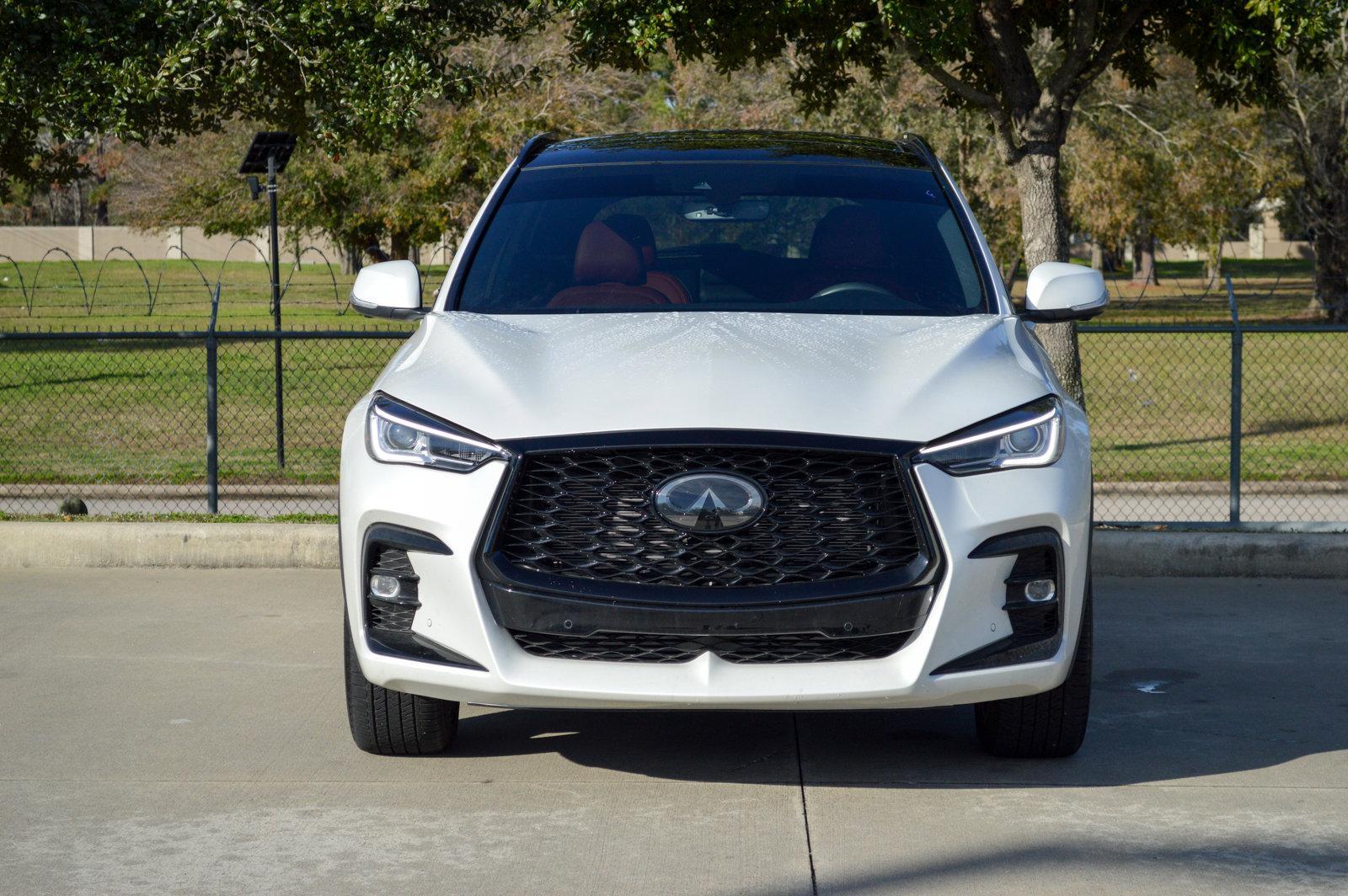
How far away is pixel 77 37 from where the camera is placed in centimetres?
973

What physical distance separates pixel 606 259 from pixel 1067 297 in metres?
1.51

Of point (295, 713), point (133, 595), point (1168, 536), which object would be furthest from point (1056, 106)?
point (295, 713)

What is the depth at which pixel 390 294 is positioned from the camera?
5250mm

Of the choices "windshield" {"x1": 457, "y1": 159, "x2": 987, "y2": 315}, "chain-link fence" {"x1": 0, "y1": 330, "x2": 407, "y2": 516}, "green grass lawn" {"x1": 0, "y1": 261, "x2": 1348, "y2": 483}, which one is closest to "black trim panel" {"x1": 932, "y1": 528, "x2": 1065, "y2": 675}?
"windshield" {"x1": 457, "y1": 159, "x2": 987, "y2": 315}

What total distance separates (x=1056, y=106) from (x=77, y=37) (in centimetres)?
698

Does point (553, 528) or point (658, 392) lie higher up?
point (658, 392)

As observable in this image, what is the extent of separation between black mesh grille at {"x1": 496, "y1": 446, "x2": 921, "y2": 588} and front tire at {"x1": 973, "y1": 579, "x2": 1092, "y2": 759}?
0.88 m

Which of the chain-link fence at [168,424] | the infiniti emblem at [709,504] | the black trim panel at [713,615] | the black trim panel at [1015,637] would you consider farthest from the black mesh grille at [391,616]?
the chain-link fence at [168,424]

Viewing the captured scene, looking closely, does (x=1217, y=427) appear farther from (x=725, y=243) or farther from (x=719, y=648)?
(x=719, y=648)

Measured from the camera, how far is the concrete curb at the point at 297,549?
8.05m

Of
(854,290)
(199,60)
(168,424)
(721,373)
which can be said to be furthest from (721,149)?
(168,424)

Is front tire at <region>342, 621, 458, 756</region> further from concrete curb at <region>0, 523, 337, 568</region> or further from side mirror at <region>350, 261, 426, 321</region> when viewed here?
concrete curb at <region>0, 523, 337, 568</region>

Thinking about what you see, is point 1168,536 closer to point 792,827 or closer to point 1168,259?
point 792,827

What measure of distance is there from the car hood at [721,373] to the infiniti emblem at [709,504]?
144 mm
